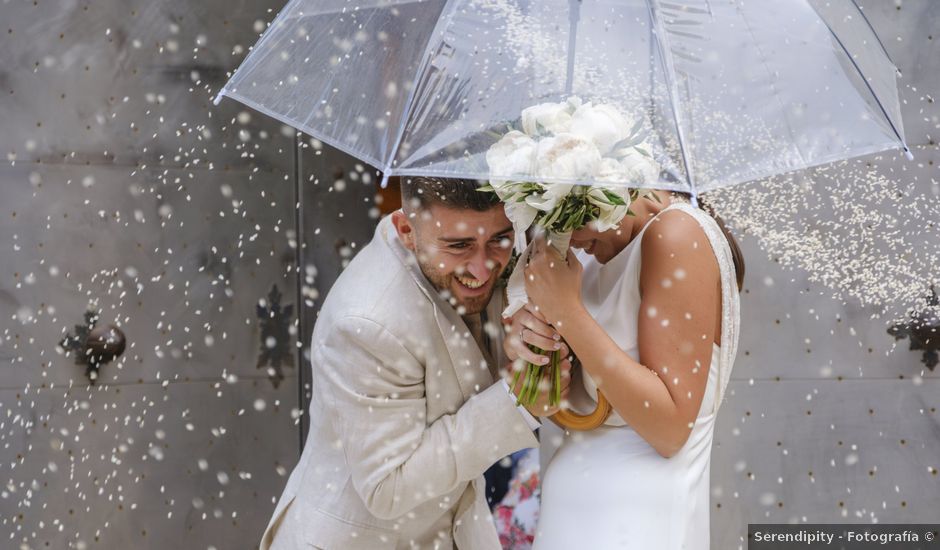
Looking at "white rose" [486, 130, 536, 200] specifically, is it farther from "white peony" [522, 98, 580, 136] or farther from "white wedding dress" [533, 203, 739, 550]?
"white wedding dress" [533, 203, 739, 550]

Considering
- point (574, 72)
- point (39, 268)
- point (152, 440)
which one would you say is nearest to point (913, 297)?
point (574, 72)

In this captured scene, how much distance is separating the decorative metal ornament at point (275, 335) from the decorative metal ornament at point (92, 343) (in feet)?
2.10

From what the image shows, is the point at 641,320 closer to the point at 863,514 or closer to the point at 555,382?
the point at 555,382

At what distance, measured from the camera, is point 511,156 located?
2.20m

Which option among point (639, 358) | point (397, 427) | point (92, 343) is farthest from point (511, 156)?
point (92, 343)

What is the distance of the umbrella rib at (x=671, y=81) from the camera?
2.20 metres

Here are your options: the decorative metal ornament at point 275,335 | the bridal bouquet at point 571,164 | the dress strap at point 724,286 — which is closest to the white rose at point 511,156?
the bridal bouquet at point 571,164

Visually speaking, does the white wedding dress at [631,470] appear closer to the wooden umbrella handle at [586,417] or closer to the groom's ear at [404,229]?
the wooden umbrella handle at [586,417]

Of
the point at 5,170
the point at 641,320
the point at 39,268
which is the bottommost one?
the point at 39,268

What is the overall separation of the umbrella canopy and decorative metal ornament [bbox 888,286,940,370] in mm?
2409

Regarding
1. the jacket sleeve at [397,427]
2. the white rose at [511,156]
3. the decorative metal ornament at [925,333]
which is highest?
the white rose at [511,156]

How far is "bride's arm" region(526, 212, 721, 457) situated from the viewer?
244 centimetres

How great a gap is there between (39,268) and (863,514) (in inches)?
154

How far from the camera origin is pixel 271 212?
188 inches
